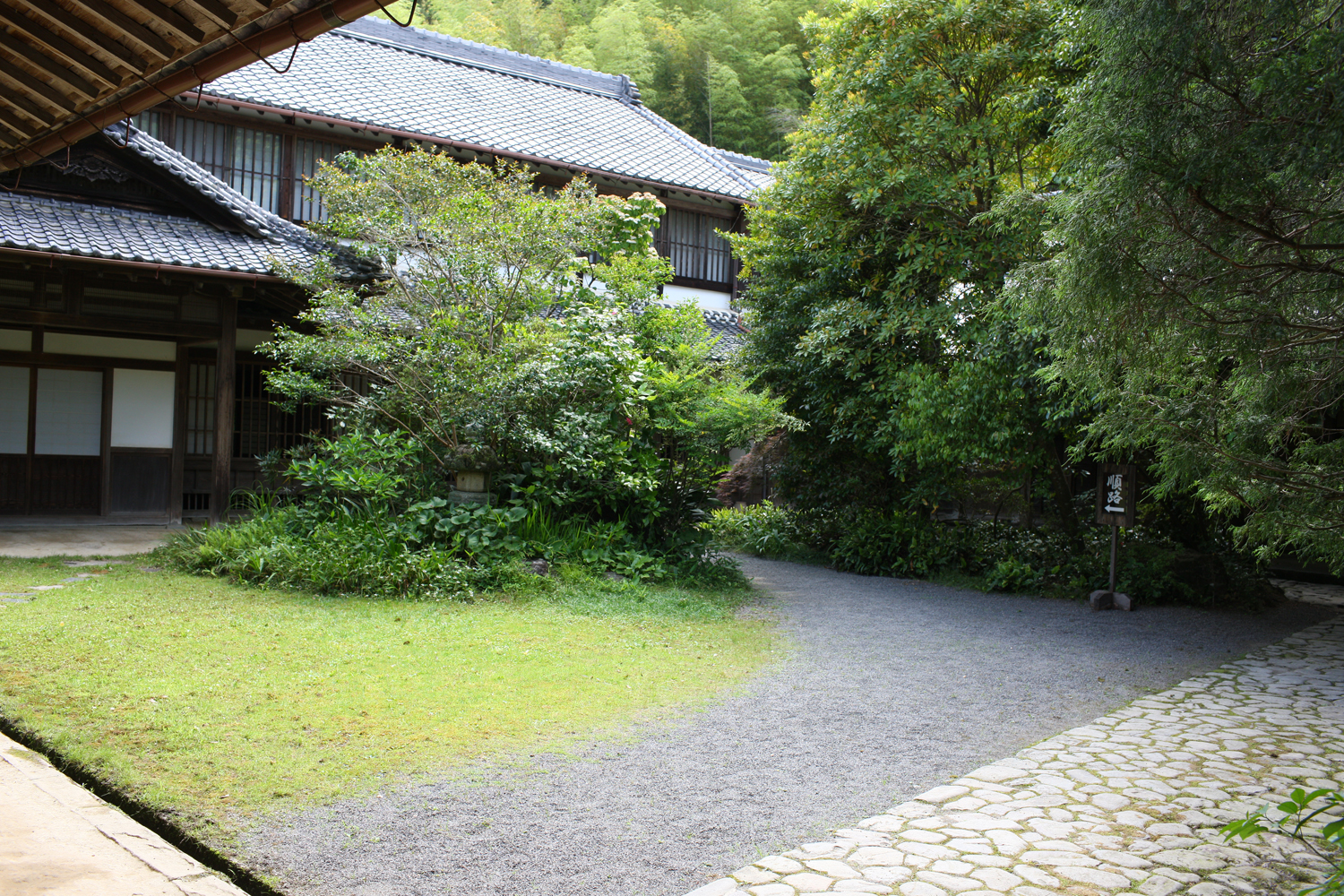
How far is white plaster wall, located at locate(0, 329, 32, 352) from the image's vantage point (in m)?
11.9

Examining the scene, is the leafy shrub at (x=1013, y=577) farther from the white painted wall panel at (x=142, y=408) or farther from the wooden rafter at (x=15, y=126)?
the white painted wall panel at (x=142, y=408)

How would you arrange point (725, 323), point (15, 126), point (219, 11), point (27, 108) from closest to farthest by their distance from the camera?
point (219, 11) < point (27, 108) < point (15, 126) < point (725, 323)

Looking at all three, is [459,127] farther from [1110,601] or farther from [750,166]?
[1110,601]

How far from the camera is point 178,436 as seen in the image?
12.6m

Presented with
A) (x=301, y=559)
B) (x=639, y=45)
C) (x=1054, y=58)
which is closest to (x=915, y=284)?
(x=1054, y=58)

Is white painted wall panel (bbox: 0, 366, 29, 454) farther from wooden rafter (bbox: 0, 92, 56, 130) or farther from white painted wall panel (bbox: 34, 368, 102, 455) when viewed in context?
wooden rafter (bbox: 0, 92, 56, 130)

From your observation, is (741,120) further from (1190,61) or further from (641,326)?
(1190,61)

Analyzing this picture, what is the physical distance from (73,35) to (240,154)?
12.3 m

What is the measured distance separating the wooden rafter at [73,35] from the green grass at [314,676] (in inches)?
118

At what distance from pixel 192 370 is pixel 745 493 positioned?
384 inches

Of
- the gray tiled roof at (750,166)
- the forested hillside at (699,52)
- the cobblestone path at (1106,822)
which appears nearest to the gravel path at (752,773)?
the cobblestone path at (1106,822)

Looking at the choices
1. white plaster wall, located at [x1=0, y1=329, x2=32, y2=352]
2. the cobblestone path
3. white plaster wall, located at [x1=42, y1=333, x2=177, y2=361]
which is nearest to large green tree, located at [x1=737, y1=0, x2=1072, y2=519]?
the cobblestone path

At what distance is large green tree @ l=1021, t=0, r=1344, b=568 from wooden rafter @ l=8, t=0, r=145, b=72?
423 cm

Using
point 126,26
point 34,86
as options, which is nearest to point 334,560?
point 34,86
